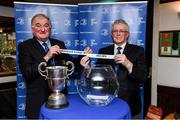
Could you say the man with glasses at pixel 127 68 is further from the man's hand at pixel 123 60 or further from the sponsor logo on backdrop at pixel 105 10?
the sponsor logo on backdrop at pixel 105 10

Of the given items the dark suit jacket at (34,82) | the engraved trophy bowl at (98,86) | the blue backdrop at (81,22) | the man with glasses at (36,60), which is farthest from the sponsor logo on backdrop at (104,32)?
the engraved trophy bowl at (98,86)

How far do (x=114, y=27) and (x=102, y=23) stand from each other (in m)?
0.42

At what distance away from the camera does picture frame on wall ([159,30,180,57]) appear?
4125 millimetres

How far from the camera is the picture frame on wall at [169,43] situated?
4125 mm

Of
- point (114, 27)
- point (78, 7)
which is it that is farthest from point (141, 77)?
point (78, 7)

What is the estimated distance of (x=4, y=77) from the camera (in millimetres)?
4504

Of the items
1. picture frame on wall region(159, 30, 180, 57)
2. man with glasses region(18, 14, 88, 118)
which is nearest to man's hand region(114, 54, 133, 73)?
man with glasses region(18, 14, 88, 118)

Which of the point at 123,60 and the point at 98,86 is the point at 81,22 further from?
the point at 98,86

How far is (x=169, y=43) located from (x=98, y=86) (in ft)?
9.18

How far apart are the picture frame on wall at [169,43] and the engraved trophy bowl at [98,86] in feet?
8.59

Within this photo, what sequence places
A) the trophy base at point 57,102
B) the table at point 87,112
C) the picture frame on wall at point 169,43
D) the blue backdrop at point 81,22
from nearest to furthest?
1. the table at point 87,112
2. the trophy base at point 57,102
3. the blue backdrop at point 81,22
4. the picture frame on wall at point 169,43

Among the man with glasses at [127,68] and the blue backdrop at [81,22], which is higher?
the blue backdrop at [81,22]

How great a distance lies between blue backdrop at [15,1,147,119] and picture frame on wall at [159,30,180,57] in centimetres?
158

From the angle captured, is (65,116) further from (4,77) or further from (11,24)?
(11,24)
